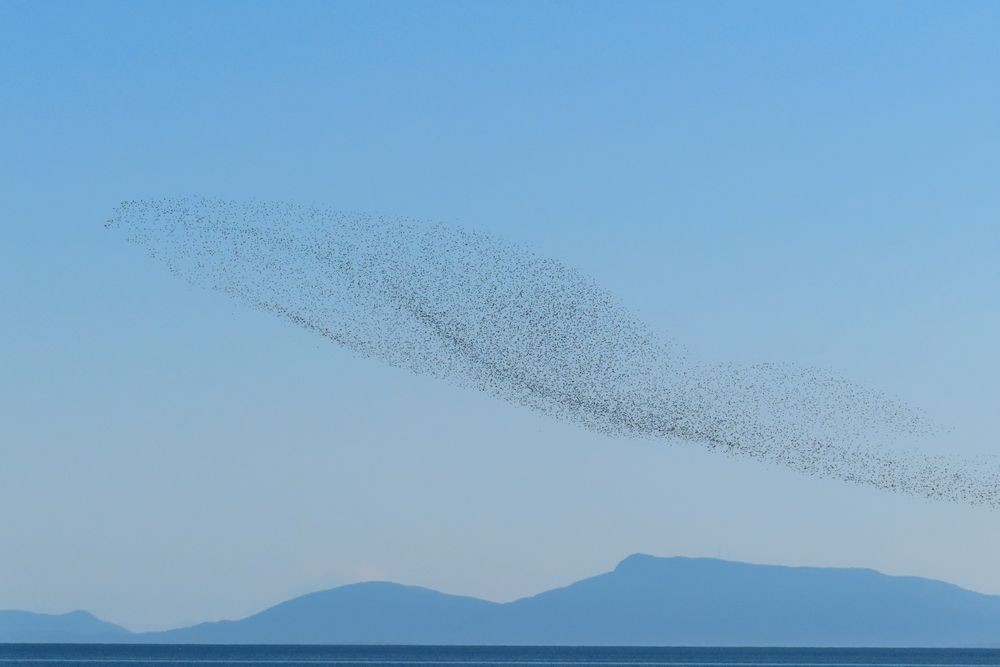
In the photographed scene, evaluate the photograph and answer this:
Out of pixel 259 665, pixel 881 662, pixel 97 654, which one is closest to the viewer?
pixel 259 665

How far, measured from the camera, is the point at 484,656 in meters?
37.7

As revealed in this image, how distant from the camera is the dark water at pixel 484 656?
3578 cm

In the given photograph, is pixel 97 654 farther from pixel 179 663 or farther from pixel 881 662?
pixel 881 662

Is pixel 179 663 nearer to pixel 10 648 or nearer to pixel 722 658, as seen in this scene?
pixel 10 648

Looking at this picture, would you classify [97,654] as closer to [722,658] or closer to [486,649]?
[486,649]

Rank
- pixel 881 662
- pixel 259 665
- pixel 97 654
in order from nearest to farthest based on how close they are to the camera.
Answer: pixel 259 665 → pixel 881 662 → pixel 97 654

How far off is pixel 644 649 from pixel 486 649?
4.96 meters

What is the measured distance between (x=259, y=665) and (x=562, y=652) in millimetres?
9474

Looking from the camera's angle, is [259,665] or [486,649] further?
[486,649]

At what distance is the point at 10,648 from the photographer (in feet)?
136

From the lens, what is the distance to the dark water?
117 ft

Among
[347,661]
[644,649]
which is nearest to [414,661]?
[347,661]

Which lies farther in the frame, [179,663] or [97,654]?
[97,654]

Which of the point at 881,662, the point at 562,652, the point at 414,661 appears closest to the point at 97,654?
the point at 414,661
